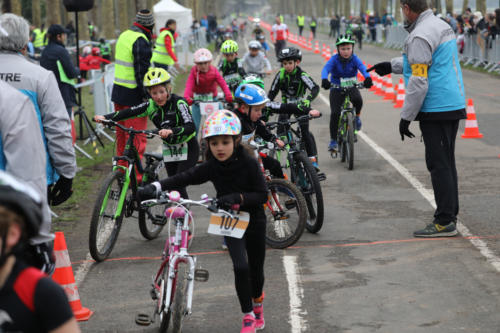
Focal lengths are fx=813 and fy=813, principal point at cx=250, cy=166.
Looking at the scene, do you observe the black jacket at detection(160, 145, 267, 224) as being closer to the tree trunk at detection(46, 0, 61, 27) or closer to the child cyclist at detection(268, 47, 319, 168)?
the child cyclist at detection(268, 47, 319, 168)

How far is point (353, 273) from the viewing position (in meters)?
7.07

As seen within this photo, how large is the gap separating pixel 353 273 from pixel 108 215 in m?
2.40

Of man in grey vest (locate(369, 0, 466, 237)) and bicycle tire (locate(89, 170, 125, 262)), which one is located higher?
man in grey vest (locate(369, 0, 466, 237))

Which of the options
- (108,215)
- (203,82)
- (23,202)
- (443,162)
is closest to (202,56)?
(203,82)

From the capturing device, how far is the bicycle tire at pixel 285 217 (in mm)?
7723

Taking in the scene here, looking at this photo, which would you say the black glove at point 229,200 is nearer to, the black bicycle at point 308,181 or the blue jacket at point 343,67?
the black bicycle at point 308,181

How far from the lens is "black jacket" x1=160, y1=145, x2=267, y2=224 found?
544cm

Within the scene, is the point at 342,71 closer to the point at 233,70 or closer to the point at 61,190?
the point at 233,70

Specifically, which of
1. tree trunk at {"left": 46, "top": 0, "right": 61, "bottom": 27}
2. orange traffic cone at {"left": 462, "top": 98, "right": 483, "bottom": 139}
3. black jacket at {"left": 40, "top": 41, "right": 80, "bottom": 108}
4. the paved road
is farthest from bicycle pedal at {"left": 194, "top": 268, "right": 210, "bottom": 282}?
tree trunk at {"left": 46, "top": 0, "right": 61, "bottom": 27}

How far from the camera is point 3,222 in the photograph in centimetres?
280

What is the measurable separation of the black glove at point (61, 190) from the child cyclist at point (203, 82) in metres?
6.18

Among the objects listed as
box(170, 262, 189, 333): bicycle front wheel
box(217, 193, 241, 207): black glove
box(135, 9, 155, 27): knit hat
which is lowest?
box(170, 262, 189, 333): bicycle front wheel

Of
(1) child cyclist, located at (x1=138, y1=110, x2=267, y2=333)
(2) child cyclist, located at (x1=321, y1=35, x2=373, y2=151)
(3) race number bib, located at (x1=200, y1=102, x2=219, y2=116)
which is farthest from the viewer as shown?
(2) child cyclist, located at (x1=321, y1=35, x2=373, y2=151)

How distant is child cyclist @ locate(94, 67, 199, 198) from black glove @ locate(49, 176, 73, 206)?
2571 millimetres
